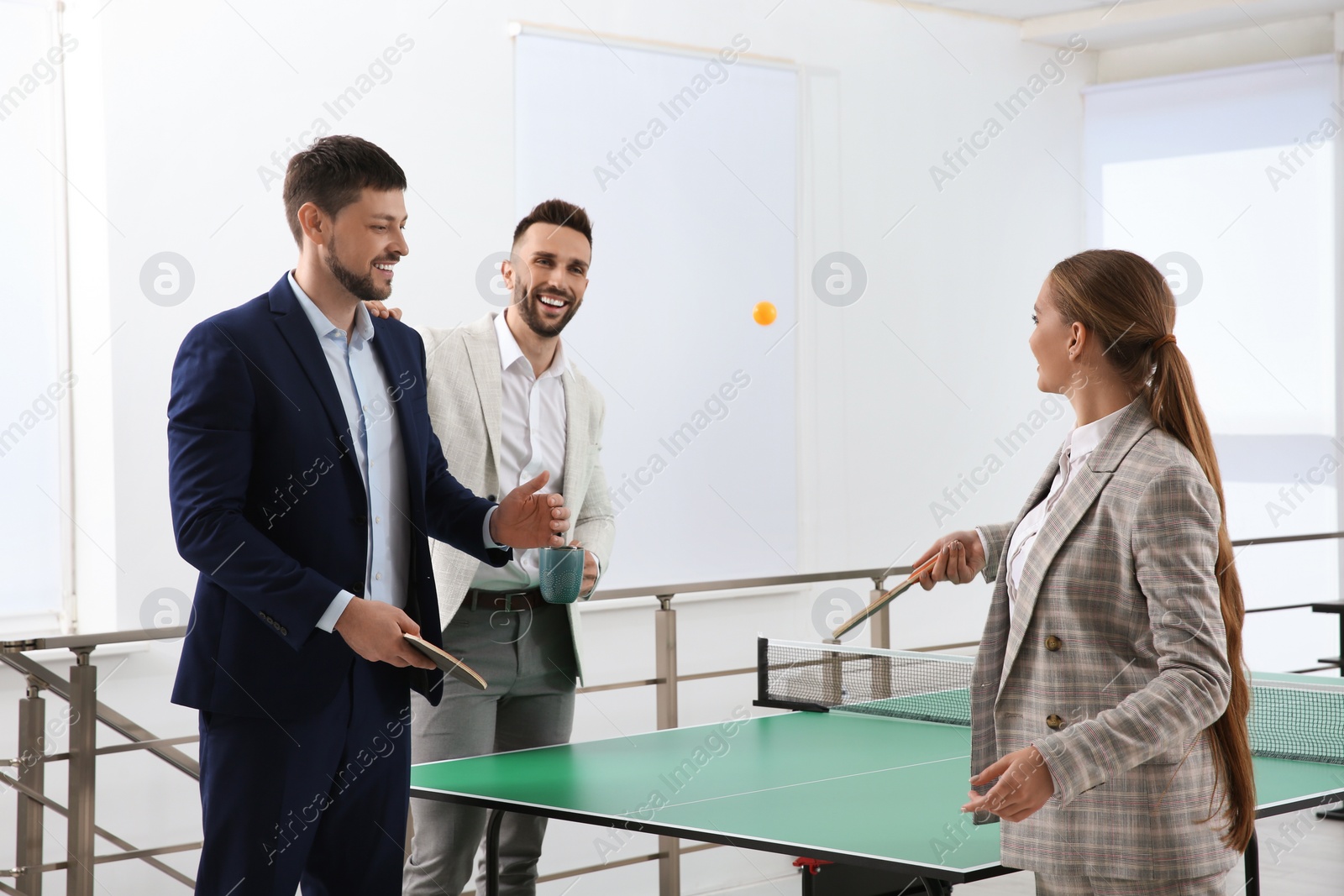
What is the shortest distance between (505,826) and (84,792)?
1.05m

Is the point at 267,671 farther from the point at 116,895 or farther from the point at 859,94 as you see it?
the point at 859,94

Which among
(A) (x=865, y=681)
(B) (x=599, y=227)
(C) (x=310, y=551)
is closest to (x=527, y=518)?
(C) (x=310, y=551)

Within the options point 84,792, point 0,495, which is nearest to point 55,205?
point 0,495

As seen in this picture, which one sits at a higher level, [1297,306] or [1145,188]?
[1145,188]

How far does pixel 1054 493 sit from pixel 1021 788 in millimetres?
423

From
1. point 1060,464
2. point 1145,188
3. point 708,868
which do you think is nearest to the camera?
point 1060,464

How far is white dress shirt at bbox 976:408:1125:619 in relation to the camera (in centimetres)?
172

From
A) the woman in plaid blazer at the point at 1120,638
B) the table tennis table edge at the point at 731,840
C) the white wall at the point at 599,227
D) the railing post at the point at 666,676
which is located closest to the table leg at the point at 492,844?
the table tennis table edge at the point at 731,840

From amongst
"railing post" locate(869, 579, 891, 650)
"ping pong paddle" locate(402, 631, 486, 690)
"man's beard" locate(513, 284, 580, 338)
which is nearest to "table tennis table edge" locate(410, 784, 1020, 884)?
"ping pong paddle" locate(402, 631, 486, 690)

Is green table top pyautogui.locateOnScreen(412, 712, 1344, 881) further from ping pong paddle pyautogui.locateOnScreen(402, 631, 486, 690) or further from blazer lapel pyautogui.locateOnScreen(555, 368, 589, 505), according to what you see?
blazer lapel pyautogui.locateOnScreen(555, 368, 589, 505)

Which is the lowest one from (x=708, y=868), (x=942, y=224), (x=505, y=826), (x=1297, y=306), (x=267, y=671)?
(x=708, y=868)

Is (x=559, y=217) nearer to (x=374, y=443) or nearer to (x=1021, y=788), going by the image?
(x=374, y=443)

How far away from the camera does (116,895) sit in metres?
4.17

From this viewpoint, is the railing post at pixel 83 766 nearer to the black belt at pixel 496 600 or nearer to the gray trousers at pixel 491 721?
the gray trousers at pixel 491 721
